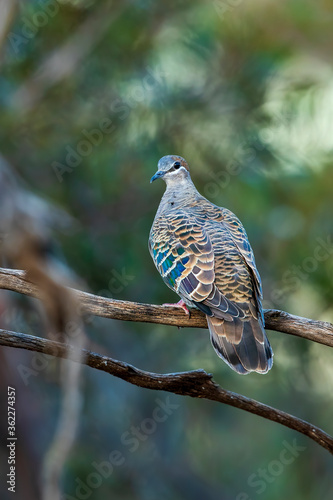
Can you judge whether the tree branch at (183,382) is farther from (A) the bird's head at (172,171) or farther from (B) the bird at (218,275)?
(A) the bird's head at (172,171)

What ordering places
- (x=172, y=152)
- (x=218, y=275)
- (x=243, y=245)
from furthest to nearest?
(x=172, y=152) → (x=243, y=245) → (x=218, y=275)

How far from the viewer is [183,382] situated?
9.23 ft

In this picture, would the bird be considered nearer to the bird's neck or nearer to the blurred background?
the bird's neck

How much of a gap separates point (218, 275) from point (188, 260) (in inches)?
7.4

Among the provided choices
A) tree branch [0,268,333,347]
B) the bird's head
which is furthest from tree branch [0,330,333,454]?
the bird's head

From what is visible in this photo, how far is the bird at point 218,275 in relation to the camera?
3.47m

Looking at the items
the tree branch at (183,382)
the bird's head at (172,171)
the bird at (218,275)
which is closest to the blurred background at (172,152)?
the bird's head at (172,171)

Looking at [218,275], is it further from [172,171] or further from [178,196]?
[172,171]

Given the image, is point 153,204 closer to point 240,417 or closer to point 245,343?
point 240,417

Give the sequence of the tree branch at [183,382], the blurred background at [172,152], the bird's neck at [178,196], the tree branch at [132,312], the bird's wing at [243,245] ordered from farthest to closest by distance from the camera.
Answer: the blurred background at [172,152], the bird's neck at [178,196], the bird's wing at [243,245], the tree branch at [132,312], the tree branch at [183,382]

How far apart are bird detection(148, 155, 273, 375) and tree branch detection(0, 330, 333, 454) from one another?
0.56 meters

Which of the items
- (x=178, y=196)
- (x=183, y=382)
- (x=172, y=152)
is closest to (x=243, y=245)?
(x=178, y=196)

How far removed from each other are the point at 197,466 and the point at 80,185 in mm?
3481

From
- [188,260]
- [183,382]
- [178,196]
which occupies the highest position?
[178,196]
